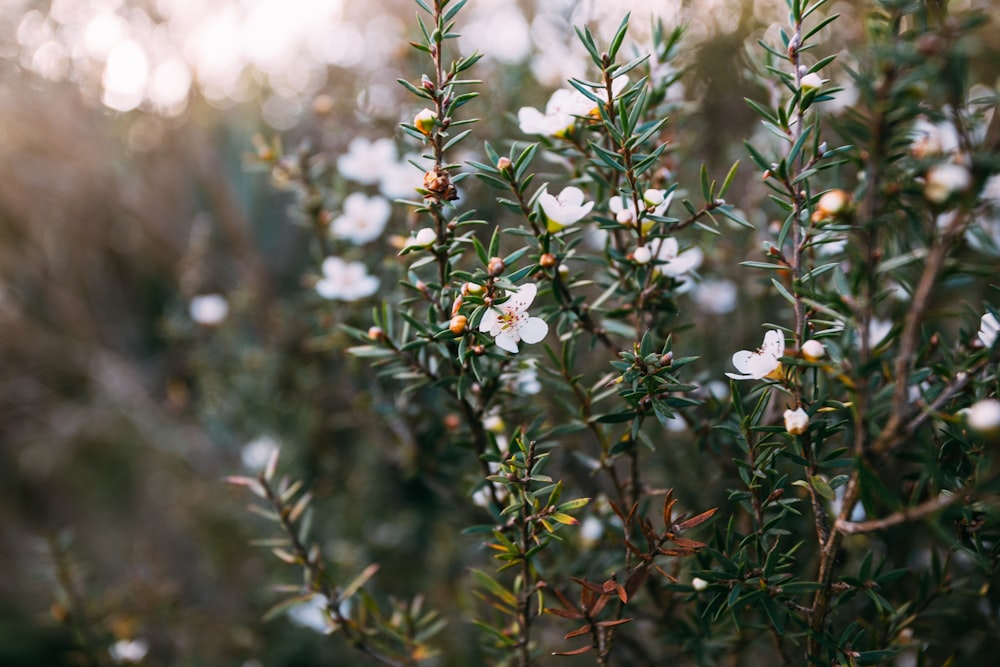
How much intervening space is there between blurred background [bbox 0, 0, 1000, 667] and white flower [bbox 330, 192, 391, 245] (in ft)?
0.38

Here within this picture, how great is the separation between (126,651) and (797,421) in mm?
1702

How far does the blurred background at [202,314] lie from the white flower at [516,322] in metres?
0.48

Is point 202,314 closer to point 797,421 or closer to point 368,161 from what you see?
point 368,161

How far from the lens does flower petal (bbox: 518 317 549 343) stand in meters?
0.81

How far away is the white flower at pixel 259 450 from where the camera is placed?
1.73 meters

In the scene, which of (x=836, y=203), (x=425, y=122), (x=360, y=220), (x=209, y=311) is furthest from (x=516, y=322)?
(x=209, y=311)

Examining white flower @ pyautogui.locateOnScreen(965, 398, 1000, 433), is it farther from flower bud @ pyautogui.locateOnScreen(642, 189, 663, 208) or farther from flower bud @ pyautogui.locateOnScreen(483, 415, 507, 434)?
flower bud @ pyautogui.locateOnScreen(483, 415, 507, 434)

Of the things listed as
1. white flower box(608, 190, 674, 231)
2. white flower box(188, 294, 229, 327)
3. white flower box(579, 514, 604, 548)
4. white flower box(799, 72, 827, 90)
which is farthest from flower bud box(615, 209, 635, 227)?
white flower box(188, 294, 229, 327)

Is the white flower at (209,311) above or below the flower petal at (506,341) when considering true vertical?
below

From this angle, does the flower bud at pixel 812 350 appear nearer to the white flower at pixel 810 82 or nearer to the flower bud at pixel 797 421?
the flower bud at pixel 797 421

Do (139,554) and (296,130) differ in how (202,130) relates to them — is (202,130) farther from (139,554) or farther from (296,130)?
(139,554)

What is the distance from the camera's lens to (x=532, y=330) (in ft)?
2.66

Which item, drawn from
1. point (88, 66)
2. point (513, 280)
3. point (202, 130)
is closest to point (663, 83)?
point (513, 280)

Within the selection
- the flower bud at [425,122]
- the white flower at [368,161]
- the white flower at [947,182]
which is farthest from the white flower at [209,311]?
the white flower at [947,182]
